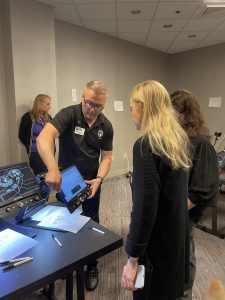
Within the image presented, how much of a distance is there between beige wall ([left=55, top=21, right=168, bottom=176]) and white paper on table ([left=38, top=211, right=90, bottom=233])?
118 inches

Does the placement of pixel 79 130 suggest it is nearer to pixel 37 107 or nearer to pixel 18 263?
pixel 18 263

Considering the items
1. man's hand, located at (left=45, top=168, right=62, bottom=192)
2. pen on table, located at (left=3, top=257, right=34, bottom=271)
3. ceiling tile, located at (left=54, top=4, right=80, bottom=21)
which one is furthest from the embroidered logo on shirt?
ceiling tile, located at (left=54, top=4, right=80, bottom=21)

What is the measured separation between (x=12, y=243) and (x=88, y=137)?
997 mm

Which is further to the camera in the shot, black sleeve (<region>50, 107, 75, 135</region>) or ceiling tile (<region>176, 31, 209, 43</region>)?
ceiling tile (<region>176, 31, 209, 43</region>)

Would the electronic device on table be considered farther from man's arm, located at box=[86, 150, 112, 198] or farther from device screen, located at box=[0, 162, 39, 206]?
man's arm, located at box=[86, 150, 112, 198]

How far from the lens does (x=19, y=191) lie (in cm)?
130

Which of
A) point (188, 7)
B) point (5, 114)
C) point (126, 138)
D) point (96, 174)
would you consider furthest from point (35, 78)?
point (126, 138)

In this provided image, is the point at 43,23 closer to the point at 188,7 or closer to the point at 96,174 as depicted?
the point at 188,7

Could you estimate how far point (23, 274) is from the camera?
100 cm

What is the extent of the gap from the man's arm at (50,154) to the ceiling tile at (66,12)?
7.95 feet

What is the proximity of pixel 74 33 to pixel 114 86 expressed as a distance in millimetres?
1284

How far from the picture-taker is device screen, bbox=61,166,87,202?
1.35m

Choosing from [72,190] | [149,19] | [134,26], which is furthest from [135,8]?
[72,190]

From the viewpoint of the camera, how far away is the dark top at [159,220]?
3.42 ft
